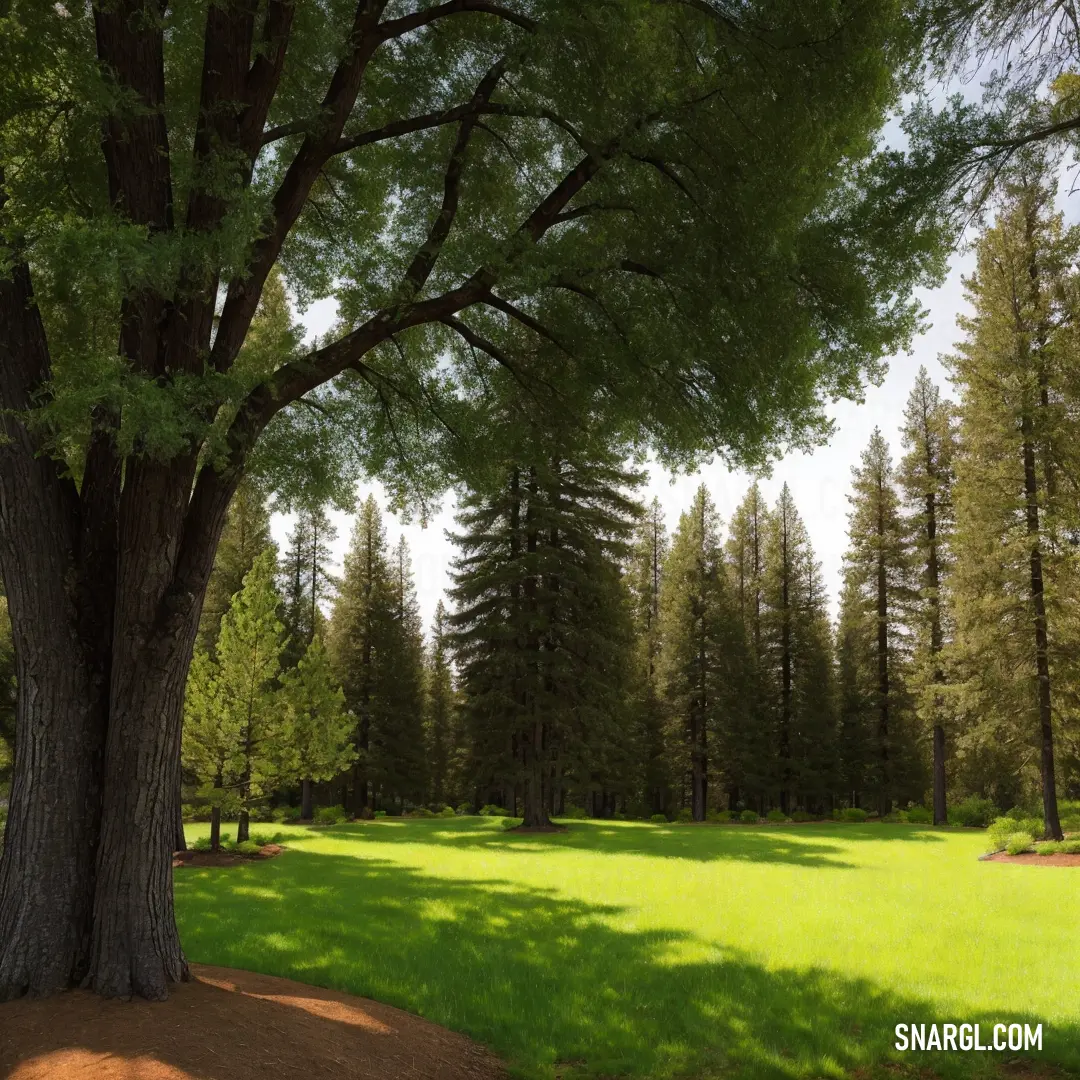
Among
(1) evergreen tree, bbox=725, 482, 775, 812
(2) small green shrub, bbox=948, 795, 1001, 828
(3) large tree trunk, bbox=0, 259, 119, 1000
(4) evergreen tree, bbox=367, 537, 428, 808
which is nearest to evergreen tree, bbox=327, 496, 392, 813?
(4) evergreen tree, bbox=367, 537, 428, 808

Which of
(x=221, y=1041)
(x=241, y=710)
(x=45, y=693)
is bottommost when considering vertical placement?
(x=221, y=1041)

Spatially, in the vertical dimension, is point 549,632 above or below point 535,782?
above

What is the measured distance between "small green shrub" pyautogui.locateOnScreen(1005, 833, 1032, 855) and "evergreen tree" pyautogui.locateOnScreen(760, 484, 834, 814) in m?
19.8

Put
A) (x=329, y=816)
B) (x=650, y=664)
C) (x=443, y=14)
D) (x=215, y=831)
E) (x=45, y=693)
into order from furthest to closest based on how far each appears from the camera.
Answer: (x=650, y=664)
(x=329, y=816)
(x=215, y=831)
(x=443, y=14)
(x=45, y=693)

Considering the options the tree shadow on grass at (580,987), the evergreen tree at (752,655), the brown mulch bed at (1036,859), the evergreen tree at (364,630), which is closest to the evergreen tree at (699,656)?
the evergreen tree at (752,655)

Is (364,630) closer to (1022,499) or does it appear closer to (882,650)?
(882,650)

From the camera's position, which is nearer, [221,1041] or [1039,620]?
[221,1041]

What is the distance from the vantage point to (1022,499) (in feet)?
67.2

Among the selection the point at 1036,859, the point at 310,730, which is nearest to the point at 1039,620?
the point at 1036,859

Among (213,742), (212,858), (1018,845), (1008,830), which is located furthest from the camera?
(1008,830)

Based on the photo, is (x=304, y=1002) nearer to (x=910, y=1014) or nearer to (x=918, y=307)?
(x=910, y=1014)

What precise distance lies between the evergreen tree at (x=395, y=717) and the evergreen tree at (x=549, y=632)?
1099 centimetres

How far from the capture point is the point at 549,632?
2667 cm

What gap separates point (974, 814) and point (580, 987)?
26.8 m
